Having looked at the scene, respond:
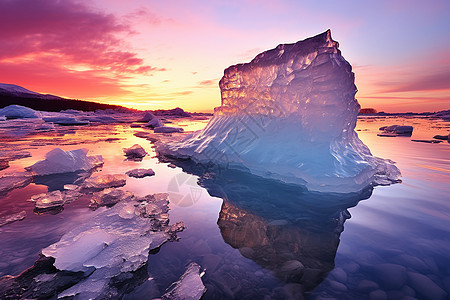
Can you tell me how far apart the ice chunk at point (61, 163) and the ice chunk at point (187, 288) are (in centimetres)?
365

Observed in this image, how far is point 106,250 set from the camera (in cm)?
154

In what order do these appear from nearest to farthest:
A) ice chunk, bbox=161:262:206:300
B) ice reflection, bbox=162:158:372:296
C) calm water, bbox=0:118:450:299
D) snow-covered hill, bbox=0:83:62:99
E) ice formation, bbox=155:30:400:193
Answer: ice chunk, bbox=161:262:206:300
calm water, bbox=0:118:450:299
ice reflection, bbox=162:158:372:296
ice formation, bbox=155:30:400:193
snow-covered hill, bbox=0:83:62:99

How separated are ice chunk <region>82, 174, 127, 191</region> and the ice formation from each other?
1942 millimetres

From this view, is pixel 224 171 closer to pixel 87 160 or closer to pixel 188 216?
pixel 188 216

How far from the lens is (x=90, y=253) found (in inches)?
58.7

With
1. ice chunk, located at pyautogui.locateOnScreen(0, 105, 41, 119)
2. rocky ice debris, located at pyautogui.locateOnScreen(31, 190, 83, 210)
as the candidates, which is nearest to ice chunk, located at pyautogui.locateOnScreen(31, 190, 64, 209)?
rocky ice debris, located at pyautogui.locateOnScreen(31, 190, 83, 210)

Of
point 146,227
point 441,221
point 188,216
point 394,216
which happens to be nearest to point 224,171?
point 188,216

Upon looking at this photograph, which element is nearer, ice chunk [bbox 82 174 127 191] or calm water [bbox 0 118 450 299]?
calm water [bbox 0 118 450 299]

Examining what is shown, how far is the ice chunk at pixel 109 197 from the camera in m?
2.51

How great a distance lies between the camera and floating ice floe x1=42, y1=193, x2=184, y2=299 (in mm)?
1275

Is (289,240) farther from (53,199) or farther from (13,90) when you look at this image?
(13,90)

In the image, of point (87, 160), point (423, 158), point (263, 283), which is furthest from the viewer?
point (423, 158)

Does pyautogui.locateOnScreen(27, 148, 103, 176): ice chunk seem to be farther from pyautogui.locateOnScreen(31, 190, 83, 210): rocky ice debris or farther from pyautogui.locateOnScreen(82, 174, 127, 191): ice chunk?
pyautogui.locateOnScreen(31, 190, 83, 210): rocky ice debris

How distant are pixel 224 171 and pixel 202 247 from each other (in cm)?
271
